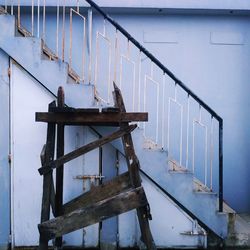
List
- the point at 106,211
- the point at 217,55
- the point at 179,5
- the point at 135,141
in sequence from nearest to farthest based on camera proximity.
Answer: the point at 106,211
the point at 135,141
the point at 179,5
the point at 217,55

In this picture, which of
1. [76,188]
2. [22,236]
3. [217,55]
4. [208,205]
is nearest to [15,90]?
[76,188]

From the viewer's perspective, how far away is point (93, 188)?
4.42m

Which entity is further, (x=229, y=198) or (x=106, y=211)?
(x=229, y=198)

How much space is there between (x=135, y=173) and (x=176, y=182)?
Answer: 0.96m

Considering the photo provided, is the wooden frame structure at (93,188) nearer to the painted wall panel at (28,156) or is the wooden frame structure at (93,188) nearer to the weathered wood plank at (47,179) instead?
the weathered wood plank at (47,179)

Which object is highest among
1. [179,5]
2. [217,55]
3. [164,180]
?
[179,5]

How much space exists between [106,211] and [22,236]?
1663mm

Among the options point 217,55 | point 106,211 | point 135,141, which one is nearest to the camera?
point 106,211

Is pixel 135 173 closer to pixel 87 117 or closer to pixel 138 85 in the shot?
pixel 87 117

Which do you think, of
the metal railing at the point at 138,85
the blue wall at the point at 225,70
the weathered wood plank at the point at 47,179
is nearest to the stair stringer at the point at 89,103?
the weathered wood plank at the point at 47,179

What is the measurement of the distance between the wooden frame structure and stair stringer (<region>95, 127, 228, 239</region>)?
0.50m

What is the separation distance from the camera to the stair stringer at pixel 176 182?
186 inches

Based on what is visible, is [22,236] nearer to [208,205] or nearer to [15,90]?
[15,90]

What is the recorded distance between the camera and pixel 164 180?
4742mm
